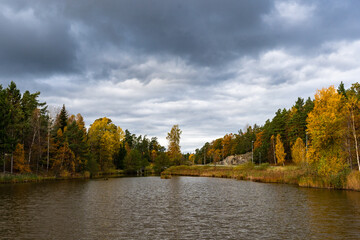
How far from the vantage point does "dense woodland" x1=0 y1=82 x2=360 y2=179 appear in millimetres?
43875

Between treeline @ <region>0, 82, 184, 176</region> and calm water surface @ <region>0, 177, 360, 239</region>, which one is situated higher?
treeline @ <region>0, 82, 184, 176</region>

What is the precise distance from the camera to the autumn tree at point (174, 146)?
114750 mm

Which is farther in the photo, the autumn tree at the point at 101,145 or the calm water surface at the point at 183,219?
the autumn tree at the point at 101,145

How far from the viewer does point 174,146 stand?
116688 millimetres

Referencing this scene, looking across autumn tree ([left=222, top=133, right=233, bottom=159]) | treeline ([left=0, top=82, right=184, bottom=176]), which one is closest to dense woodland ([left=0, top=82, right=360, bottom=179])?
treeline ([left=0, top=82, right=184, bottom=176])

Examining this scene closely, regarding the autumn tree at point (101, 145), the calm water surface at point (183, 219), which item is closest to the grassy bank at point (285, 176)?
the calm water surface at point (183, 219)

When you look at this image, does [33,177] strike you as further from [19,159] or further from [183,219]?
[183,219]

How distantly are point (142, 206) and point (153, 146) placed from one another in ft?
522

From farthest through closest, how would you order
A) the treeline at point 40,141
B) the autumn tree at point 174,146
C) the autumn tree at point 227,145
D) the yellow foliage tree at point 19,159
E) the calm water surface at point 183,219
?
the autumn tree at point 227,145
the autumn tree at point 174,146
the yellow foliage tree at point 19,159
the treeline at point 40,141
the calm water surface at point 183,219

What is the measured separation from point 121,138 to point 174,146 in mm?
23342

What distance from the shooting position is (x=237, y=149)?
143125 millimetres

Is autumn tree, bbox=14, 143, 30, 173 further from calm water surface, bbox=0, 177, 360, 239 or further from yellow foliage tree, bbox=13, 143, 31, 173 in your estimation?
calm water surface, bbox=0, 177, 360, 239

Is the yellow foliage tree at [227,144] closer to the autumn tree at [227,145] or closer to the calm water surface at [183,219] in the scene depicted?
the autumn tree at [227,145]

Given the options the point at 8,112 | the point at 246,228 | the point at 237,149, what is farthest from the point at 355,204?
the point at 237,149
